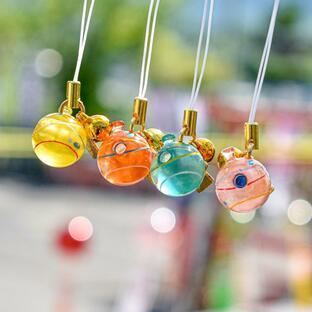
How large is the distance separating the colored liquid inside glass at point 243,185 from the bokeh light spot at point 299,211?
2836 mm

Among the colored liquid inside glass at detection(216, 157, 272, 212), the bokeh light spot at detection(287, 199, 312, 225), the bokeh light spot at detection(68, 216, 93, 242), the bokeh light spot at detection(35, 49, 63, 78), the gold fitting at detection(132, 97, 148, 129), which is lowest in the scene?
the colored liquid inside glass at detection(216, 157, 272, 212)

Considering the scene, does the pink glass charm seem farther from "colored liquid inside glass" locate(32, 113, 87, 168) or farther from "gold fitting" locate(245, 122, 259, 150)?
"colored liquid inside glass" locate(32, 113, 87, 168)

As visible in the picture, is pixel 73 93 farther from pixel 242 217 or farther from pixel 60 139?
pixel 242 217

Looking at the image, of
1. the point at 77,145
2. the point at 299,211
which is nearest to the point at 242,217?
the point at 299,211

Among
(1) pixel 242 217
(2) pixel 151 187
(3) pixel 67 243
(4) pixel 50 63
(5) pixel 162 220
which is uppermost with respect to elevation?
(4) pixel 50 63

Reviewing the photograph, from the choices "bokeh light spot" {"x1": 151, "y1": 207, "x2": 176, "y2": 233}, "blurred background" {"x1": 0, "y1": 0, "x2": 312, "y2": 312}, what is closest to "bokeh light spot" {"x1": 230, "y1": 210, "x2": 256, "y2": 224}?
"blurred background" {"x1": 0, "y1": 0, "x2": 312, "y2": 312}

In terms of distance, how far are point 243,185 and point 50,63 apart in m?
13.4

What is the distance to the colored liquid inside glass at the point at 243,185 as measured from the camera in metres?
1.13

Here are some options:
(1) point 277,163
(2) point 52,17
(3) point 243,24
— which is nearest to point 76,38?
(2) point 52,17

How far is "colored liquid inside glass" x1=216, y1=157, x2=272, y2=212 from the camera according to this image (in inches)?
44.6

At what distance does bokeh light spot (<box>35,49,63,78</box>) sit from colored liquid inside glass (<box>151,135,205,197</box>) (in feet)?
43.1

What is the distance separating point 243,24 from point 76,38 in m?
7.63

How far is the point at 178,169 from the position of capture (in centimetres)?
110

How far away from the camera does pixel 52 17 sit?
45.3ft
